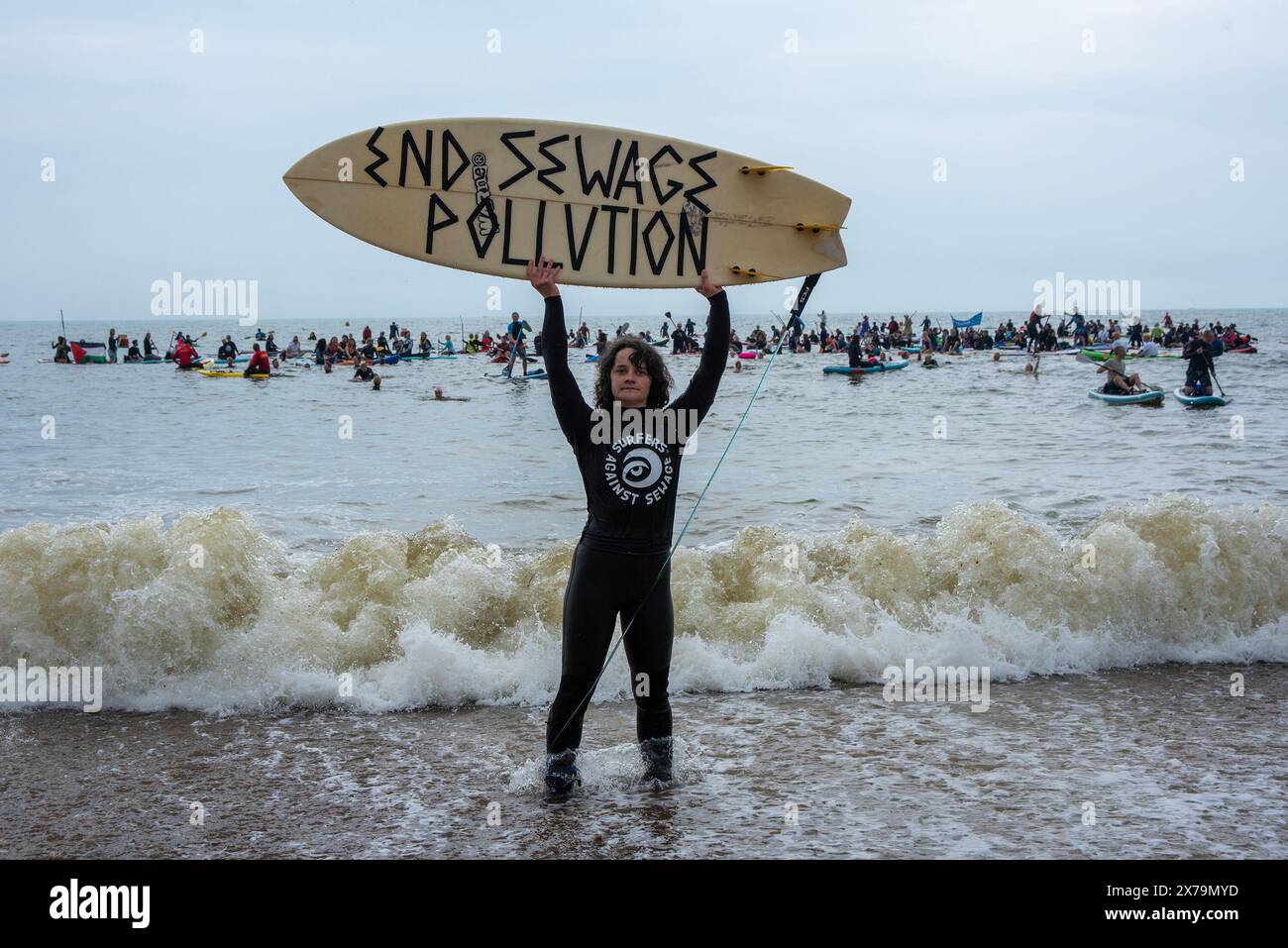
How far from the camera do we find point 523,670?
5418mm

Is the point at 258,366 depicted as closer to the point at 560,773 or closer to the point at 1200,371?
the point at 1200,371

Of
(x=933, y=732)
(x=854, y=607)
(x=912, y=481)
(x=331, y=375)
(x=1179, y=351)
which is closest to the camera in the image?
(x=933, y=732)

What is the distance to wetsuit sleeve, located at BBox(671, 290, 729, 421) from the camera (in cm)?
Answer: 373

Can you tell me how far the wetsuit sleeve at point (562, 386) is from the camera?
11.9 ft

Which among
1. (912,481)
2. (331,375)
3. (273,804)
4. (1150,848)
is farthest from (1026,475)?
(331,375)

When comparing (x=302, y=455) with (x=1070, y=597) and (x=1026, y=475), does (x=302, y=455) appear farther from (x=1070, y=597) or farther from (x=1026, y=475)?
(x=1070, y=597)

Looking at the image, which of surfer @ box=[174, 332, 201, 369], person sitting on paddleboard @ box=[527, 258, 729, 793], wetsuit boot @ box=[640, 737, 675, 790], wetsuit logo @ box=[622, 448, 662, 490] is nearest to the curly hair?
person sitting on paddleboard @ box=[527, 258, 729, 793]

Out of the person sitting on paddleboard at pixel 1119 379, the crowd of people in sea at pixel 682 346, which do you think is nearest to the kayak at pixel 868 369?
the crowd of people in sea at pixel 682 346

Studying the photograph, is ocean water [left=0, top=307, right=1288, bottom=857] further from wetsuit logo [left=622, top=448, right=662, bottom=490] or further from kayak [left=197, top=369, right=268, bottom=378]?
kayak [left=197, top=369, right=268, bottom=378]

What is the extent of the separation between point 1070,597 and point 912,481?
691 cm

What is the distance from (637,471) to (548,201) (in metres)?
1.32

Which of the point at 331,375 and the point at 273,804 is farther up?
the point at 331,375

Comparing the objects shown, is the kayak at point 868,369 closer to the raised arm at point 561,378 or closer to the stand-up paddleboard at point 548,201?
the stand-up paddleboard at point 548,201

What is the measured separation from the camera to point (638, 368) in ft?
12.3
